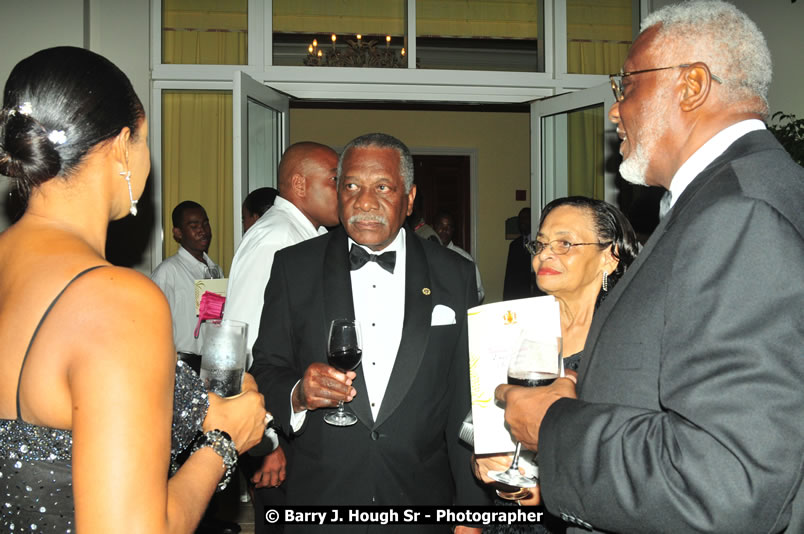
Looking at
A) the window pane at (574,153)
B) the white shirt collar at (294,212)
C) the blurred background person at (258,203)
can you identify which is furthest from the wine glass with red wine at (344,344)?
the window pane at (574,153)

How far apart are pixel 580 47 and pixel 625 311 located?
566cm

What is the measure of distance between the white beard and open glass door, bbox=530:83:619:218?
14.0 ft

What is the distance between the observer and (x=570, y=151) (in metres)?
5.92

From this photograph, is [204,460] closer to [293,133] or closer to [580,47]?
[580,47]

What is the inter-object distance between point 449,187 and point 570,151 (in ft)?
16.9

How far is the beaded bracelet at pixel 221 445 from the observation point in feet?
4.52

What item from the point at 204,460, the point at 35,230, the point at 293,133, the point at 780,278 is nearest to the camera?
the point at 780,278

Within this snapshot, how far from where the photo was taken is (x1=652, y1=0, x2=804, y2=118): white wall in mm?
4949

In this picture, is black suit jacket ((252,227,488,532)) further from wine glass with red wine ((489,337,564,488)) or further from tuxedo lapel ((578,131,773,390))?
tuxedo lapel ((578,131,773,390))

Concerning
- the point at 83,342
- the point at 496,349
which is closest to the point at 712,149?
the point at 496,349

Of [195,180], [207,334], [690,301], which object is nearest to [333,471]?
[207,334]

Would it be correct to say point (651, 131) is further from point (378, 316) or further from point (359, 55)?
point (359, 55)

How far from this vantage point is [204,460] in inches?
53.1

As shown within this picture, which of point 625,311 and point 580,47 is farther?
point 580,47
